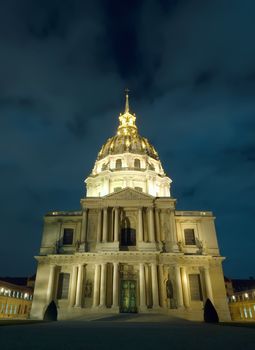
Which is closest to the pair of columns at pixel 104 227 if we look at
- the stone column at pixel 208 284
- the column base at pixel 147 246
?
the column base at pixel 147 246

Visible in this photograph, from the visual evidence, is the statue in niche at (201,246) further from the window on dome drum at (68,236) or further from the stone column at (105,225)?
the window on dome drum at (68,236)

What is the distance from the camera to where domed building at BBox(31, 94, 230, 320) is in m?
26.8

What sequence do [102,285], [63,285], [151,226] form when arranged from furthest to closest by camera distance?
[151,226]
[63,285]
[102,285]

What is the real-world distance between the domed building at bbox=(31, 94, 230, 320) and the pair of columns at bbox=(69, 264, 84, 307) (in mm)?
99

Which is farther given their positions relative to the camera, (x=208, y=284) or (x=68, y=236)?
(x=68, y=236)

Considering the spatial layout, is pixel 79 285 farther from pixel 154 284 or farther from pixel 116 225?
pixel 154 284

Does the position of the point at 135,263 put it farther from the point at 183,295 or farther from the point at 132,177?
the point at 132,177

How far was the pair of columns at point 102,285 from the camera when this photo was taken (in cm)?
2588

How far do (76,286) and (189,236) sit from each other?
14496mm

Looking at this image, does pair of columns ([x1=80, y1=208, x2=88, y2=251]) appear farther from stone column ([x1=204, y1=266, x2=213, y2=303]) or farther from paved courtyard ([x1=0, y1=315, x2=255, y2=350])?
paved courtyard ([x1=0, y1=315, x2=255, y2=350])

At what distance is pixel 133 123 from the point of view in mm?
56250

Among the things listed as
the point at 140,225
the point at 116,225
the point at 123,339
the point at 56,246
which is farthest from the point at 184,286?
the point at 123,339

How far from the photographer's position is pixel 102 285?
26688 millimetres

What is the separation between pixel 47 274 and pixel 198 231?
61.1ft
